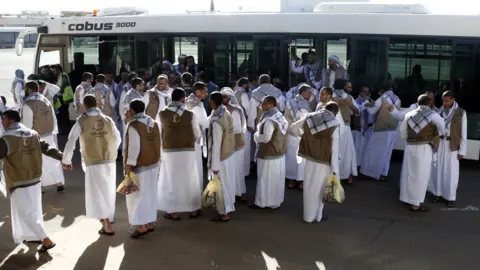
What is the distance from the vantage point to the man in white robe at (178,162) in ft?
22.7

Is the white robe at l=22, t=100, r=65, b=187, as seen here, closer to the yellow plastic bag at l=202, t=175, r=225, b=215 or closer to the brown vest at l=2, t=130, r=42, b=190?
the brown vest at l=2, t=130, r=42, b=190

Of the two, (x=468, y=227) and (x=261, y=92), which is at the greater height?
(x=261, y=92)

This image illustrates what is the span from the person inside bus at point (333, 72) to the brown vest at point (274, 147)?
3.31m

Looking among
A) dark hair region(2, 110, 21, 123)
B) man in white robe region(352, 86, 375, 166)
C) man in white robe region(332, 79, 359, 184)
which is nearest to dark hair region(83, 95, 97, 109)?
dark hair region(2, 110, 21, 123)

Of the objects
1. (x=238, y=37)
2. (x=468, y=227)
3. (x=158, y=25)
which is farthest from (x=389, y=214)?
(x=158, y=25)

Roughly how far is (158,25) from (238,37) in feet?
5.95

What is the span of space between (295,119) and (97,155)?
10.1 ft

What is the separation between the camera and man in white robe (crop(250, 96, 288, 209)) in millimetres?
7258

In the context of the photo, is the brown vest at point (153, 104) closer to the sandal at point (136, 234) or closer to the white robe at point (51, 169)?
the white robe at point (51, 169)

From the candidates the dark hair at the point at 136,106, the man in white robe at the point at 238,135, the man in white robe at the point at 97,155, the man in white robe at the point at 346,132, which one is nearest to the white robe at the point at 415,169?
the man in white robe at the point at 346,132

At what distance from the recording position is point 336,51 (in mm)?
10789

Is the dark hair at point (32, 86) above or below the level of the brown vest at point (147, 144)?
above

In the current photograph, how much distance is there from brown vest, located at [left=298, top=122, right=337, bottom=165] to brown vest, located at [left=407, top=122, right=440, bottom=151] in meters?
1.37

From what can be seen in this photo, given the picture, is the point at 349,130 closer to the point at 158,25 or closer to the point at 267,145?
the point at 267,145
